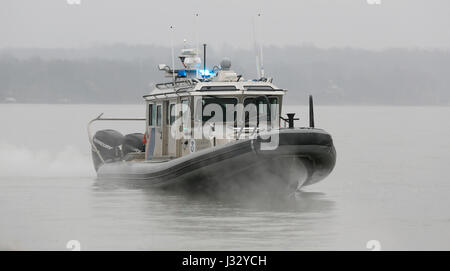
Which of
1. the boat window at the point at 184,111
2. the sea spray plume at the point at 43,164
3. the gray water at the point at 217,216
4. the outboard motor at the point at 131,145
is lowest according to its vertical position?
the gray water at the point at 217,216

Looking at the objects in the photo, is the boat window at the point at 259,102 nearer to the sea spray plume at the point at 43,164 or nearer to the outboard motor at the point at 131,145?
the outboard motor at the point at 131,145

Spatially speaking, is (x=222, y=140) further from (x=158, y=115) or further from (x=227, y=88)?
(x=158, y=115)

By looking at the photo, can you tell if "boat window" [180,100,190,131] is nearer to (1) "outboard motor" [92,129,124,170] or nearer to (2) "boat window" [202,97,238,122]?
(2) "boat window" [202,97,238,122]

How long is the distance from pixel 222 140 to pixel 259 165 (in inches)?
57.1

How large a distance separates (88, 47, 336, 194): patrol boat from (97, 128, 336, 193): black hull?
2 cm

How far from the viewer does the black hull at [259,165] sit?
61.1 ft

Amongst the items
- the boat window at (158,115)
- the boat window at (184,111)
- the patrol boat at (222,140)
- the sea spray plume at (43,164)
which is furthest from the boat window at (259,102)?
the sea spray plume at (43,164)

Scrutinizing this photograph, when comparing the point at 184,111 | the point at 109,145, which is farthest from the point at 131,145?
the point at 184,111

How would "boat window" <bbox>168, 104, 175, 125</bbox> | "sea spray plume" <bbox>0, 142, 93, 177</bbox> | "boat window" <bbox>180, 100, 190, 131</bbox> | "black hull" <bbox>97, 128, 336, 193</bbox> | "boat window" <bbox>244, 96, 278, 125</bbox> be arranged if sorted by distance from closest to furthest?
1. "black hull" <bbox>97, 128, 336, 193</bbox>
2. "boat window" <bbox>244, 96, 278, 125</bbox>
3. "boat window" <bbox>180, 100, 190, 131</bbox>
4. "boat window" <bbox>168, 104, 175, 125</bbox>
5. "sea spray plume" <bbox>0, 142, 93, 177</bbox>

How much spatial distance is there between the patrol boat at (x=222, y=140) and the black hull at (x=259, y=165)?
19 mm

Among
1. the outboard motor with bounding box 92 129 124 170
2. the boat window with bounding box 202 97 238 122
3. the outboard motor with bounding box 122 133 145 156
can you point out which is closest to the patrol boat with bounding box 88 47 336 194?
the boat window with bounding box 202 97 238 122

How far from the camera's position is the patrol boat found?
61.5 ft

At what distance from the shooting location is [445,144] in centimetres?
5372
